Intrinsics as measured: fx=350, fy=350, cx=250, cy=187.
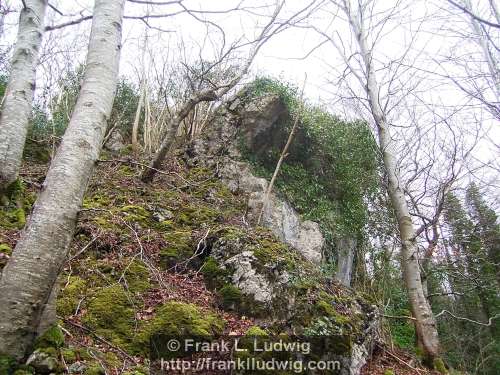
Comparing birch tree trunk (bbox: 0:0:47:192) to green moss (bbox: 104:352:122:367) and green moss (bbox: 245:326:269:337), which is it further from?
green moss (bbox: 245:326:269:337)

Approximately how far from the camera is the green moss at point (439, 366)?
192 inches

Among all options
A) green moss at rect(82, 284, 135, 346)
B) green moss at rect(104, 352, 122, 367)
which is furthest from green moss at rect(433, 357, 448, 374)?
green moss at rect(104, 352, 122, 367)

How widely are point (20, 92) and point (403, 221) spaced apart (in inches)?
223

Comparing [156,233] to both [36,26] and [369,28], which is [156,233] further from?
[369,28]

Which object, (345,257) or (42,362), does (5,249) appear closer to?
(42,362)

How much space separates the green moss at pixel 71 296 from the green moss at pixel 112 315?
0.12 m

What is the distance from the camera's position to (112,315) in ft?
10.2

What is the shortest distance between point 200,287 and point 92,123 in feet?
8.47

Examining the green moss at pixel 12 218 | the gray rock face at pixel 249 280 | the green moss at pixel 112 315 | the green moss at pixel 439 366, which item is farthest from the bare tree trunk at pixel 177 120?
the green moss at pixel 439 366

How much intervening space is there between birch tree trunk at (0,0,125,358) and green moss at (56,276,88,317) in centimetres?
122

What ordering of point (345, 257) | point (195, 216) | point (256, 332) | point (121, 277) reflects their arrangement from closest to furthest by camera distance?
1. point (256, 332)
2. point (121, 277)
3. point (195, 216)
4. point (345, 257)

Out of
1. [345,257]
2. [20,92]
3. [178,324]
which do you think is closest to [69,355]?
[178,324]

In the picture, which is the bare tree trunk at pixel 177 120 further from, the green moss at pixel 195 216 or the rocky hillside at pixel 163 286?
the green moss at pixel 195 216

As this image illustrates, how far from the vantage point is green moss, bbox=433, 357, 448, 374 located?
487 cm
